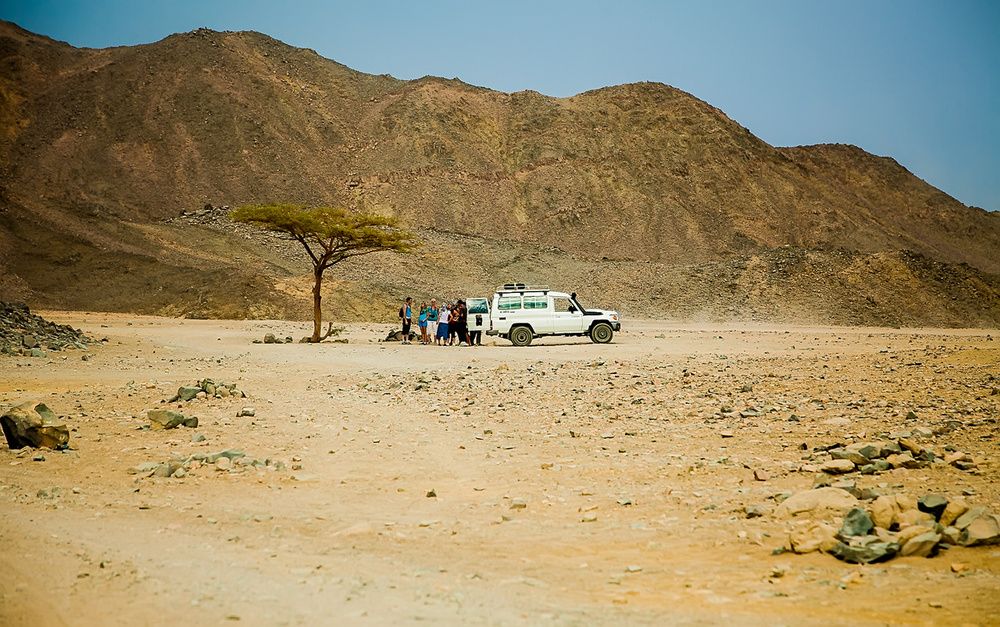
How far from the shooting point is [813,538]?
567cm

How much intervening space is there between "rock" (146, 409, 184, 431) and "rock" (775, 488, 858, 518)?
7685mm

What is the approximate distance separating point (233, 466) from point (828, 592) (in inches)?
246

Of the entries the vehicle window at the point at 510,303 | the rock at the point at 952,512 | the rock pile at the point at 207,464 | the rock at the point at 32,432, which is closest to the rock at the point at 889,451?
the rock at the point at 952,512

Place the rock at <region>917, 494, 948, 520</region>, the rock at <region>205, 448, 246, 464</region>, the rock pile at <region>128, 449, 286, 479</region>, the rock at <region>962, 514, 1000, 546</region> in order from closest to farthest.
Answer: the rock at <region>962, 514, 1000, 546</region> < the rock at <region>917, 494, 948, 520</region> < the rock pile at <region>128, 449, 286, 479</region> < the rock at <region>205, 448, 246, 464</region>

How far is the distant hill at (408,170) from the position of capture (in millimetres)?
62188

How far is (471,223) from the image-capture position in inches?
3265

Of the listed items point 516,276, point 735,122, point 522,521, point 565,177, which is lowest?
point 522,521

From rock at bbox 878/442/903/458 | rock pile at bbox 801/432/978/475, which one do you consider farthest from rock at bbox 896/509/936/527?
rock at bbox 878/442/903/458

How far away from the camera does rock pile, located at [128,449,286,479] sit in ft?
27.2

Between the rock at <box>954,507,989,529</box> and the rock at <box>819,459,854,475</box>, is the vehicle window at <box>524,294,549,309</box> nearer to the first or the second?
the rock at <box>819,459,854,475</box>

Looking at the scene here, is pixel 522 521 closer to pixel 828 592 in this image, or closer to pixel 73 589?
pixel 828 592

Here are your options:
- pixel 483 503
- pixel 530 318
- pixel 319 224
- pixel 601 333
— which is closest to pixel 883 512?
pixel 483 503

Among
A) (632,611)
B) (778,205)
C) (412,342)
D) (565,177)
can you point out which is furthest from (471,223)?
(632,611)

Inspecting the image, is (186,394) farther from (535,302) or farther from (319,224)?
(319,224)
